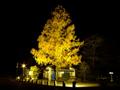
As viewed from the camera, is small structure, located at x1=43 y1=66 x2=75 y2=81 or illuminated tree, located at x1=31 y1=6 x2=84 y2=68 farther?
small structure, located at x1=43 y1=66 x2=75 y2=81

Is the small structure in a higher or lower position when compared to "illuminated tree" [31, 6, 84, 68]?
lower

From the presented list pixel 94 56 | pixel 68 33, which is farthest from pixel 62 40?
pixel 94 56

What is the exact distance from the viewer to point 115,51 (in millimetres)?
47469

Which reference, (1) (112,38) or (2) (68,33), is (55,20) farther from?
(1) (112,38)

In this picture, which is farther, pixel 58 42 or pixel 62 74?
pixel 62 74

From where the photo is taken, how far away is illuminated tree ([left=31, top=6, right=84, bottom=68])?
41469 millimetres

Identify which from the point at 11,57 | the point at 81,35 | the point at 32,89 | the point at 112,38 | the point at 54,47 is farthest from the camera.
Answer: the point at 11,57

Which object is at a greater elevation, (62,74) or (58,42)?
(58,42)

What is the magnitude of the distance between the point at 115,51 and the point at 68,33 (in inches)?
335

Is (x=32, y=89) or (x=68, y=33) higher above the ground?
(x=68, y=33)

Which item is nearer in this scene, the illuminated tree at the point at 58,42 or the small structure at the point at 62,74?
the illuminated tree at the point at 58,42

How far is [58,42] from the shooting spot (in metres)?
41.4

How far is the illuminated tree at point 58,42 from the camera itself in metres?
41.5

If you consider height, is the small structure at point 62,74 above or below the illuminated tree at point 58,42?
below
